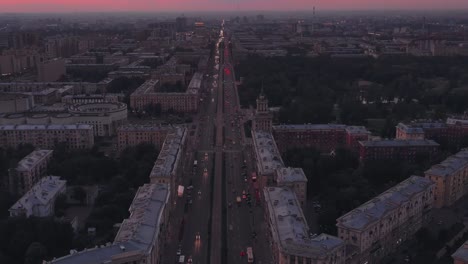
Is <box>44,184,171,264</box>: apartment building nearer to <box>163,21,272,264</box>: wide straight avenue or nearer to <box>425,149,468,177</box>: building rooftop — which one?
<box>163,21,272,264</box>: wide straight avenue

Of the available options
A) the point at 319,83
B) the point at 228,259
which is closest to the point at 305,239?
the point at 228,259

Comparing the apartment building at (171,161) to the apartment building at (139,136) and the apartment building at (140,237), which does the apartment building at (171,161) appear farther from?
the apartment building at (140,237)

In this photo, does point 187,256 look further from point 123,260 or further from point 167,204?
point 123,260

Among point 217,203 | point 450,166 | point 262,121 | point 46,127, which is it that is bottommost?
point 217,203

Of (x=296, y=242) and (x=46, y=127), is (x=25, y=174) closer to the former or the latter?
(x=46, y=127)

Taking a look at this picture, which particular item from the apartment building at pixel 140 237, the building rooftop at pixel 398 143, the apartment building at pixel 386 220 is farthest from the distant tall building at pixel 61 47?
the apartment building at pixel 386 220

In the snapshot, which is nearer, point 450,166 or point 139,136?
point 450,166

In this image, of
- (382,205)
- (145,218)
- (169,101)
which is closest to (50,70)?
(169,101)
